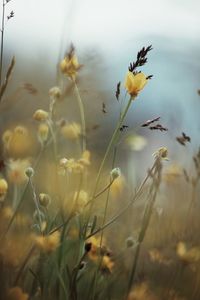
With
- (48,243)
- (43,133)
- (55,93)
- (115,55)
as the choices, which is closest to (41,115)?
(55,93)

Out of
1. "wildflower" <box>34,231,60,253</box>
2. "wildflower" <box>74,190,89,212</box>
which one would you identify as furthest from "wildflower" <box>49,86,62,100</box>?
"wildflower" <box>34,231,60,253</box>

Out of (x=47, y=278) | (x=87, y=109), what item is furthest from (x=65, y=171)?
(x=87, y=109)

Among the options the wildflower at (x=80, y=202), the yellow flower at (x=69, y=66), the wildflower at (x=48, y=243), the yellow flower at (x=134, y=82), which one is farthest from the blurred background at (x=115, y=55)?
the wildflower at (x=48, y=243)

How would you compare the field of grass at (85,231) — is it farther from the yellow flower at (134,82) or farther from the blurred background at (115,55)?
the blurred background at (115,55)

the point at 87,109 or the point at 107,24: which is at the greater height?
the point at 107,24

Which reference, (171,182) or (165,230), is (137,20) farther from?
(165,230)

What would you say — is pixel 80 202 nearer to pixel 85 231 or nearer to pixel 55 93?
pixel 85 231
